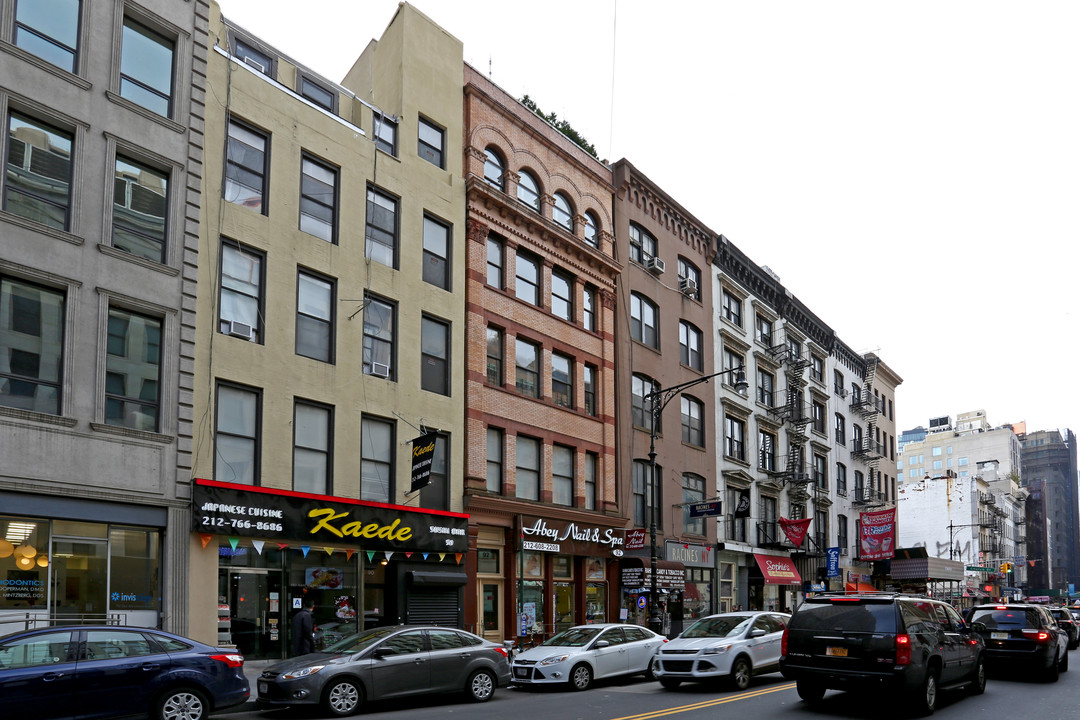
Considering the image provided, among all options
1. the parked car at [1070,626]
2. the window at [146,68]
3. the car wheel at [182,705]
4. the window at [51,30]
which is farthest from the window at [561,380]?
the car wheel at [182,705]

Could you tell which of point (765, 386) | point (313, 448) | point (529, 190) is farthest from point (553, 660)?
point (765, 386)

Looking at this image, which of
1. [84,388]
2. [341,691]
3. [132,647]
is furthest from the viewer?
[84,388]

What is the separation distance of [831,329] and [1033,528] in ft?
317

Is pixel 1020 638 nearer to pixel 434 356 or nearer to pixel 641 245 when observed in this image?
pixel 434 356

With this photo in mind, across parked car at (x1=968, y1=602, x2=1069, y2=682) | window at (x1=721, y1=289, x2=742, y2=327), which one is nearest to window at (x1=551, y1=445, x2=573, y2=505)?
parked car at (x1=968, y1=602, x2=1069, y2=682)

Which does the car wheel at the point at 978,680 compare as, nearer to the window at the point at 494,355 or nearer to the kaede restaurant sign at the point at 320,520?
the kaede restaurant sign at the point at 320,520

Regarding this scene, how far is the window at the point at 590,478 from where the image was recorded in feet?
105

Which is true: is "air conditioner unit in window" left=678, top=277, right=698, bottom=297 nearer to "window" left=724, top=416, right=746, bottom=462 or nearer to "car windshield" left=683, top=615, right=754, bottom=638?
"window" left=724, top=416, right=746, bottom=462

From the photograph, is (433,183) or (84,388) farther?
(433,183)

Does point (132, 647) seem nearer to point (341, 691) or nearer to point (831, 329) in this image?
point (341, 691)

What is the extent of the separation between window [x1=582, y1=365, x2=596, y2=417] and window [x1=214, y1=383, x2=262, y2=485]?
13.3 metres

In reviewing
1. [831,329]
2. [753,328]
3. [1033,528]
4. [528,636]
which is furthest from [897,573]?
[1033,528]

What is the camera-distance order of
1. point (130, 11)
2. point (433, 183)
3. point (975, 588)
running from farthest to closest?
point (975, 588) → point (433, 183) → point (130, 11)

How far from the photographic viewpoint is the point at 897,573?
55.5 m
